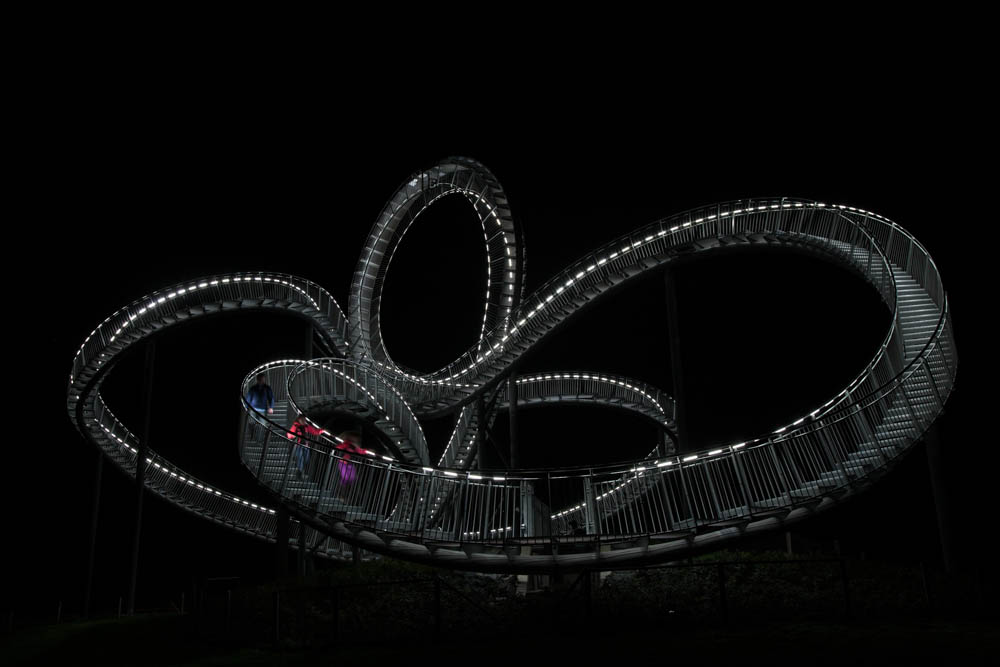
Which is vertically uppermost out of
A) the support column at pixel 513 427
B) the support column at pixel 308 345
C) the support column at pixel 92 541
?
the support column at pixel 308 345

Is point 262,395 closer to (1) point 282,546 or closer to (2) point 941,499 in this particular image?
(1) point 282,546

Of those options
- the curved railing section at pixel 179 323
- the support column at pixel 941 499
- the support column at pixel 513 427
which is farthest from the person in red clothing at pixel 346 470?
the curved railing section at pixel 179 323

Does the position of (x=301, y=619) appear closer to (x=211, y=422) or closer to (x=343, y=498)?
(x=343, y=498)

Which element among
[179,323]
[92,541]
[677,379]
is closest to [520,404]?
[677,379]

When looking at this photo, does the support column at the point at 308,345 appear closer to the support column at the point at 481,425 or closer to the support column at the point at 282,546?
the support column at the point at 481,425

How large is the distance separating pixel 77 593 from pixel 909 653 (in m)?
31.1

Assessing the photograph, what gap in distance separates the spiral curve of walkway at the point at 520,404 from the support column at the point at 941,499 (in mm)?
1734

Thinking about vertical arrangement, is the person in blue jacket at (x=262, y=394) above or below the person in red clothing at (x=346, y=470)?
above

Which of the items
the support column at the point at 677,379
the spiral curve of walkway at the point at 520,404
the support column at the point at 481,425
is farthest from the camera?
→ the support column at the point at 481,425

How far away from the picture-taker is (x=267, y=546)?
36.6 meters

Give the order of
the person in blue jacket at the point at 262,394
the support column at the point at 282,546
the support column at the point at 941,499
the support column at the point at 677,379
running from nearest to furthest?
the support column at the point at 941,499 → the support column at the point at 677,379 → the support column at the point at 282,546 → the person in blue jacket at the point at 262,394

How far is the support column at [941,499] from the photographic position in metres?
14.5

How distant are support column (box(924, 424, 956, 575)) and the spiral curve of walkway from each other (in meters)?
1.73

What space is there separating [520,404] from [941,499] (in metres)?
16.7
